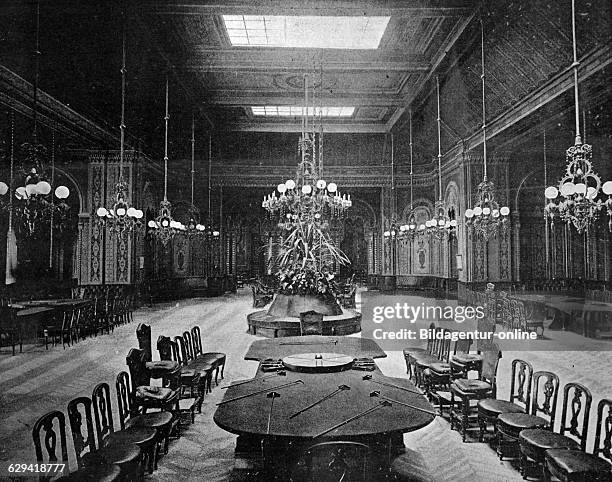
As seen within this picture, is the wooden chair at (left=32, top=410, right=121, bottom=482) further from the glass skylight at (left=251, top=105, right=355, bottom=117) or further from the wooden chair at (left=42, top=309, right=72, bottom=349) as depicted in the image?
the glass skylight at (left=251, top=105, right=355, bottom=117)

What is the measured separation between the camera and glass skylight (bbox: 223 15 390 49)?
8281 millimetres

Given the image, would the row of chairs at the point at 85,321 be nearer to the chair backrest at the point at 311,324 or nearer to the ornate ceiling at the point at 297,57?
the chair backrest at the point at 311,324

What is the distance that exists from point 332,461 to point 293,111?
14.0 m

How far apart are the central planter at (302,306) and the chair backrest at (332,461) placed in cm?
812

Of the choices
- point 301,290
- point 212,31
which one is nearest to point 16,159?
point 212,31

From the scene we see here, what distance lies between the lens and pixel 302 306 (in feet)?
34.2

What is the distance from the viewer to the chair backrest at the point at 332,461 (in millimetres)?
2029

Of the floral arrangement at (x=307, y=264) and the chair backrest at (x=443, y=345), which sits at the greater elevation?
the floral arrangement at (x=307, y=264)

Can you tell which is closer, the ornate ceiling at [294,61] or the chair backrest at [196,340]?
the chair backrest at [196,340]

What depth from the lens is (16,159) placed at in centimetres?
1170

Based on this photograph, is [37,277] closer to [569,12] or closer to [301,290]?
[301,290]

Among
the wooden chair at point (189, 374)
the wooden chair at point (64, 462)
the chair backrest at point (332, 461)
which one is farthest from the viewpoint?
the wooden chair at point (189, 374)

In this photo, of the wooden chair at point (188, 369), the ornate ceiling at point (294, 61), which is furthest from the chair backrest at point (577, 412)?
the ornate ceiling at point (294, 61)

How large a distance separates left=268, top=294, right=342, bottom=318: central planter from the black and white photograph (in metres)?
0.07
